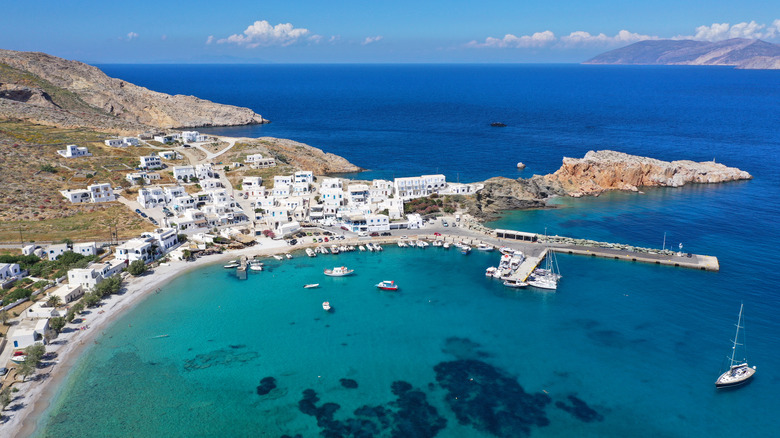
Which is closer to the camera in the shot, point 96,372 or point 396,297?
point 96,372

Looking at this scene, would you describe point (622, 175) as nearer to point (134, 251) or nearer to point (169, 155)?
point (134, 251)

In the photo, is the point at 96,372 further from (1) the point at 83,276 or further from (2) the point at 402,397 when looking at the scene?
(2) the point at 402,397

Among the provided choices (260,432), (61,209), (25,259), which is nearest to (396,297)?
(260,432)

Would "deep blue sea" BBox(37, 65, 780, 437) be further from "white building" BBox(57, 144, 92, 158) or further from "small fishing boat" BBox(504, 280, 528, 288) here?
"white building" BBox(57, 144, 92, 158)

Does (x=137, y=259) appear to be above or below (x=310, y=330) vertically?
above

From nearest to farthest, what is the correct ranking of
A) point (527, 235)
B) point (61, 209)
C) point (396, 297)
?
point (396, 297) → point (527, 235) → point (61, 209)

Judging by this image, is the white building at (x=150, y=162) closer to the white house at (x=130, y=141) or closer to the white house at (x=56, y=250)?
the white house at (x=130, y=141)

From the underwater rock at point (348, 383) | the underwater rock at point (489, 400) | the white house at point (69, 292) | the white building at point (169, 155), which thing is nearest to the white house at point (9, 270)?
the white house at point (69, 292)
